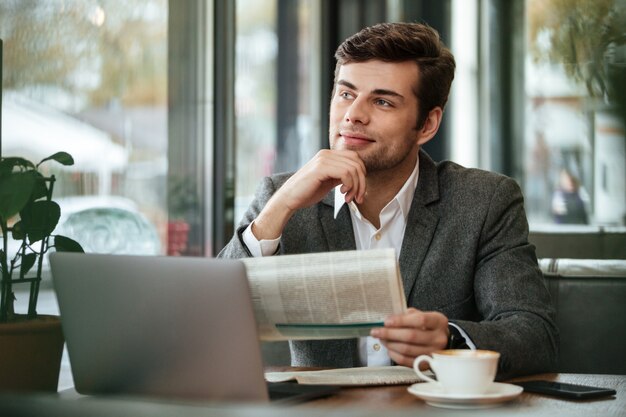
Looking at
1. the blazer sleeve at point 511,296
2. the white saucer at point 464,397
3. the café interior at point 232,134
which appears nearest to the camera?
the café interior at point 232,134

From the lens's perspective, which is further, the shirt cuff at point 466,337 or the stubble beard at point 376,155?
the stubble beard at point 376,155

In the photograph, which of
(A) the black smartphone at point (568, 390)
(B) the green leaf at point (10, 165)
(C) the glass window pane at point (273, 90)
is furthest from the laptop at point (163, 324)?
(C) the glass window pane at point (273, 90)

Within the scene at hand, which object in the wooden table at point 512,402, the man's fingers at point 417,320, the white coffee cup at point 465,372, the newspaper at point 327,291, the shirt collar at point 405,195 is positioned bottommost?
the wooden table at point 512,402

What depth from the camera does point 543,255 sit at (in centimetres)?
253

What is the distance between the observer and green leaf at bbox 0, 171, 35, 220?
61.8 inches

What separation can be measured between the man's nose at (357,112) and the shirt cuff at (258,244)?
1.05 ft

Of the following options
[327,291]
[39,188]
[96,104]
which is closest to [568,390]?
[327,291]

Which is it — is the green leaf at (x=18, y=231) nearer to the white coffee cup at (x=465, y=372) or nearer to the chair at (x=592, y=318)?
the white coffee cup at (x=465, y=372)

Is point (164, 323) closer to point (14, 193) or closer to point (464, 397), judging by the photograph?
point (464, 397)

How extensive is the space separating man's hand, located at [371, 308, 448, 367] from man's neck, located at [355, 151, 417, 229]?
66 centimetres

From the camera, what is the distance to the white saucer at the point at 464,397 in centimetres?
108

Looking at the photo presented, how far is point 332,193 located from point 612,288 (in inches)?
25.7

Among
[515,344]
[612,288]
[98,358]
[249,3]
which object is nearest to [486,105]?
[249,3]

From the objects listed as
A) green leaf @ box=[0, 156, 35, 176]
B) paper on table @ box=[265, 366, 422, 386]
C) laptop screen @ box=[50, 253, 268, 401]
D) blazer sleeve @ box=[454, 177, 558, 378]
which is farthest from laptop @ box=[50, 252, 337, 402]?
green leaf @ box=[0, 156, 35, 176]
